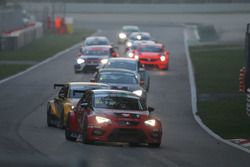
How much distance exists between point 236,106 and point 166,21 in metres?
71.4

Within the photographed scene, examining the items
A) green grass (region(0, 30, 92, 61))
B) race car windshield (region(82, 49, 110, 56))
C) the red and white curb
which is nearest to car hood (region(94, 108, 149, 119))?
the red and white curb

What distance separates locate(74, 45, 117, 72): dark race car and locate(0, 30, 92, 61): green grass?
802cm

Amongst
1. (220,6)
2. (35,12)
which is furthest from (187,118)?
(35,12)

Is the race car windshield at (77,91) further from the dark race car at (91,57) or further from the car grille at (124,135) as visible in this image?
the dark race car at (91,57)

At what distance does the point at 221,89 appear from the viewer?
34.6 m

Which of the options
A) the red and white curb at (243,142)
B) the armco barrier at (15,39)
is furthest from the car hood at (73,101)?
the armco barrier at (15,39)

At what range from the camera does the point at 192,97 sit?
3122 centimetres

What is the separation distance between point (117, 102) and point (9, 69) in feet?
83.3

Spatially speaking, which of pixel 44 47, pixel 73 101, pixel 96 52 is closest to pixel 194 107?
pixel 73 101

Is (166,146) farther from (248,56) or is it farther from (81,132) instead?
(248,56)

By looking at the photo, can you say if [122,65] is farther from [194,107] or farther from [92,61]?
[92,61]

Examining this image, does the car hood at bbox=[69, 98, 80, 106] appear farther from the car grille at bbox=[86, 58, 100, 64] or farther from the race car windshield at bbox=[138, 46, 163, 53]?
the race car windshield at bbox=[138, 46, 163, 53]

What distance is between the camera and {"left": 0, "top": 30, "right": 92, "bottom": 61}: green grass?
51.5m

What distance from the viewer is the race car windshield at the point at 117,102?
17.1 m
